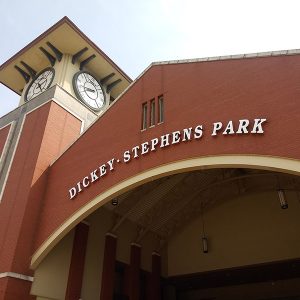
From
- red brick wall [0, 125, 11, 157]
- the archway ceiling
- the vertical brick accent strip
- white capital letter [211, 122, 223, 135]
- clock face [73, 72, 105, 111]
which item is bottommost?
the vertical brick accent strip

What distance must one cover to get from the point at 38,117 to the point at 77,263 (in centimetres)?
611

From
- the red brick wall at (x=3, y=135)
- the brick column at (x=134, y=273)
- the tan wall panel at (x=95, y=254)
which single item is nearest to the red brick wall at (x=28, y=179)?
the red brick wall at (x=3, y=135)

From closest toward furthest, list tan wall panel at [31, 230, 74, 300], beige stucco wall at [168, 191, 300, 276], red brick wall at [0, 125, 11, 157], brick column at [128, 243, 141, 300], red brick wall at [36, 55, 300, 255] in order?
Answer: red brick wall at [36, 55, 300, 255] < tan wall panel at [31, 230, 74, 300] < brick column at [128, 243, 141, 300] < beige stucco wall at [168, 191, 300, 276] < red brick wall at [0, 125, 11, 157]

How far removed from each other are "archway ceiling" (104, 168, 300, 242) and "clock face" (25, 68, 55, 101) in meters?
7.11

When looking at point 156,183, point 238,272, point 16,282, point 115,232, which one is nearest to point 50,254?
point 16,282

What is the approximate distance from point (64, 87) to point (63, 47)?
242 cm

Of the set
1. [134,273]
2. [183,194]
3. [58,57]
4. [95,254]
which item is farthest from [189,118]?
[58,57]

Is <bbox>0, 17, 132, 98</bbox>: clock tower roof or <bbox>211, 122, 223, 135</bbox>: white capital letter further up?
<bbox>0, 17, 132, 98</bbox>: clock tower roof

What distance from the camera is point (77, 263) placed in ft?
42.7

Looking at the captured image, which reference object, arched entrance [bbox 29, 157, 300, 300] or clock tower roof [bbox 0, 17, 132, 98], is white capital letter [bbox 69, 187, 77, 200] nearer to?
arched entrance [bbox 29, 157, 300, 300]

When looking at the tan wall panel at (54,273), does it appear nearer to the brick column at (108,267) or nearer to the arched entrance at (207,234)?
the arched entrance at (207,234)

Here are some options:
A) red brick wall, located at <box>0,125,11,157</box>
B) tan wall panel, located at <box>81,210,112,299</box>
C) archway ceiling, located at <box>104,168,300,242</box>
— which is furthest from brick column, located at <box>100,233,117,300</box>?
red brick wall, located at <box>0,125,11,157</box>

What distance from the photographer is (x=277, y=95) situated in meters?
9.15

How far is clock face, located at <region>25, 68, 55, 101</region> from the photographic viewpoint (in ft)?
60.2
